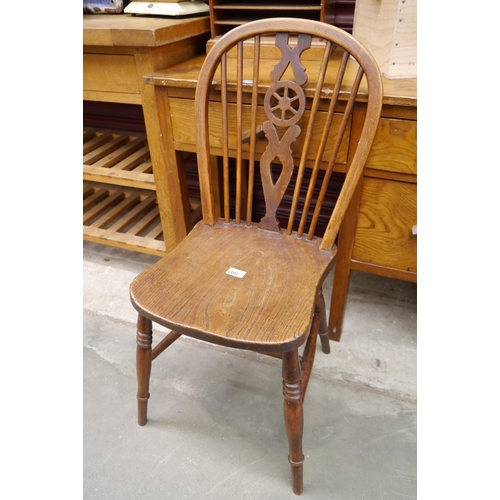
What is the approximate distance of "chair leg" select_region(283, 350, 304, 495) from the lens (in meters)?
0.85

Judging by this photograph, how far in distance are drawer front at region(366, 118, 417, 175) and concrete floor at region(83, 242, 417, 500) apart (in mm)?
655

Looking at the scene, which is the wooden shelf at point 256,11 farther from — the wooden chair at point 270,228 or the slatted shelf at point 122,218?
the slatted shelf at point 122,218

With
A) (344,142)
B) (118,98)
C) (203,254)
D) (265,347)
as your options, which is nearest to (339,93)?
(344,142)

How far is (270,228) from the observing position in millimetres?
1131

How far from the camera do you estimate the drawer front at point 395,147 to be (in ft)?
3.25

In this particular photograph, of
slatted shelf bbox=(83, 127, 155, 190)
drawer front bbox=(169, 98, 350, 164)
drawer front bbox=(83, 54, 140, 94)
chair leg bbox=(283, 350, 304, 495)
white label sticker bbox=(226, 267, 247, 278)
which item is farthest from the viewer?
slatted shelf bbox=(83, 127, 155, 190)

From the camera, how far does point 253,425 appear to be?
3.83 ft

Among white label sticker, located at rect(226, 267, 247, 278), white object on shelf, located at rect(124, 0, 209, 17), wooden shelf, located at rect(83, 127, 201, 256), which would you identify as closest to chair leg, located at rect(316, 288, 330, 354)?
white label sticker, located at rect(226, 267, 247, 278)

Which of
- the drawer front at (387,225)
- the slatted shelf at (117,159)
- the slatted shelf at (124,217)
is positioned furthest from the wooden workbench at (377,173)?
the slatted shelf at (124,217)

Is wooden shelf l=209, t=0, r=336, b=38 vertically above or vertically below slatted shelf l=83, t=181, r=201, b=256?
above

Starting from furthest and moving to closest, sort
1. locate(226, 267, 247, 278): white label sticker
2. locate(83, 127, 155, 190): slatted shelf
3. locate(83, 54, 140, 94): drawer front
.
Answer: locate(83, 127, 155, 190): slatted shelf, locate(83, 54, 140, 94): drawer front, locate(226, 267, 247, 278): white label sticker

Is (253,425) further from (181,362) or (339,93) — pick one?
(339,93)

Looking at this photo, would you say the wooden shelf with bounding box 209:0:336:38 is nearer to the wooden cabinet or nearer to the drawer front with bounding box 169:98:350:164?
the drawer front with bounding box 169:98:350:164

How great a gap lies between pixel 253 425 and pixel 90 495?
445mm
